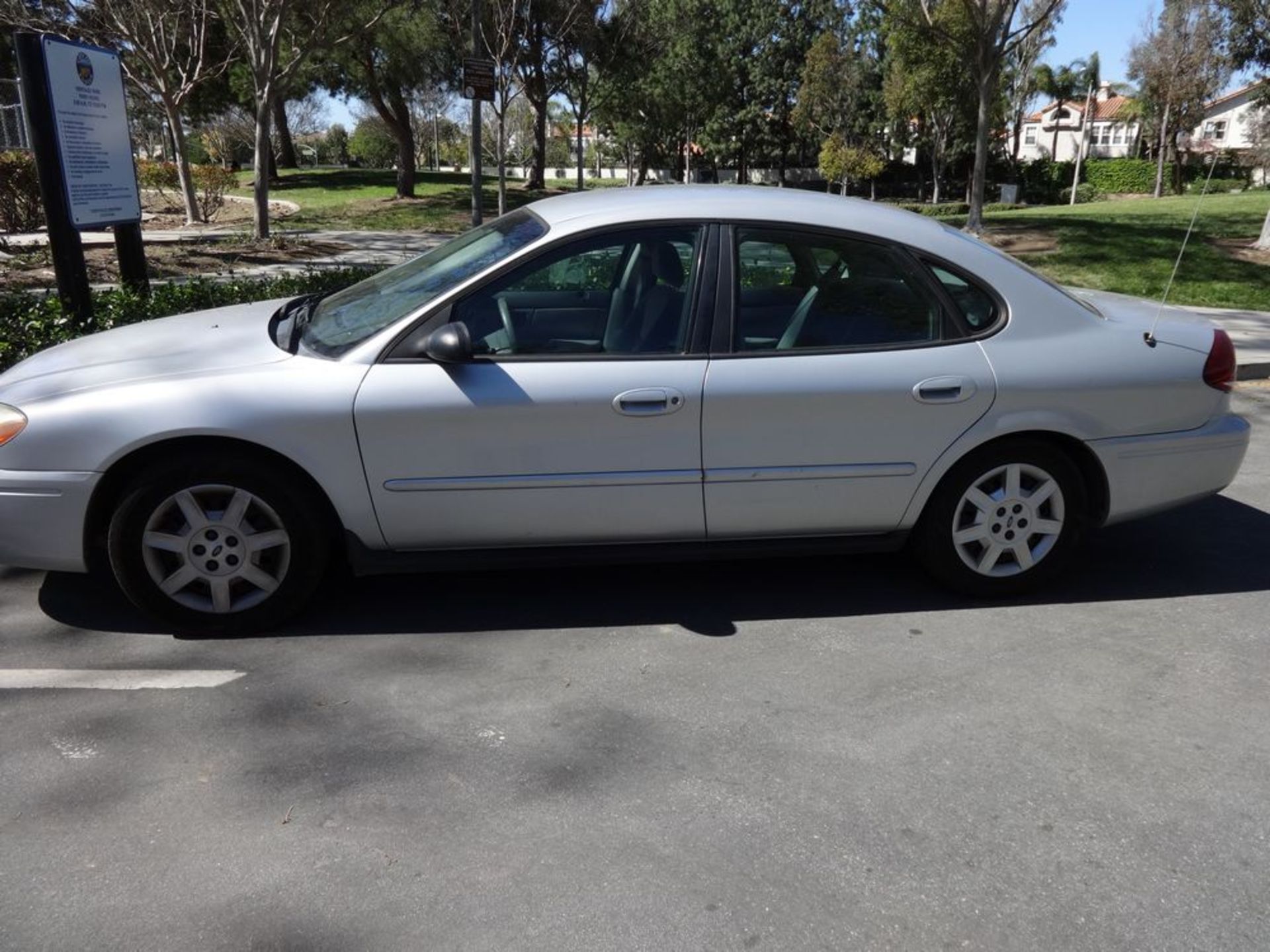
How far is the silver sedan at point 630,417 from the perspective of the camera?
3570mm

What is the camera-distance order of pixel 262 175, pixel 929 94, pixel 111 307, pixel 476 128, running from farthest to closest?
pixel 929 94, pixel 262 175, pixel 476 128, pixel 111 307

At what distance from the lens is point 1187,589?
4.39m

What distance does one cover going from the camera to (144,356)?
385 centimetres

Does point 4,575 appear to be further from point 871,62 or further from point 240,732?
point 871,62

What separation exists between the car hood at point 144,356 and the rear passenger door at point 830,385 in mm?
1716

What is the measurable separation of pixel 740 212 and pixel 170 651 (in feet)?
8.80

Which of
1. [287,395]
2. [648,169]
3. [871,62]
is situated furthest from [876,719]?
[648,169]

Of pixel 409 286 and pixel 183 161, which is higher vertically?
pixel 183 161

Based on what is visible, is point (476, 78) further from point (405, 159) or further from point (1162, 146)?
point (1162, 146)

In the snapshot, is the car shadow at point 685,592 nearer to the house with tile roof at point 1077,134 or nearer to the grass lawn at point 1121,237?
the grass lawn at point 1121,237

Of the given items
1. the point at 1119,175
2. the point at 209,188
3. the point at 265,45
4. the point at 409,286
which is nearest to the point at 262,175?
the point at 265,45

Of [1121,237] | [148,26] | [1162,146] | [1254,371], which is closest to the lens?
[1254,371]

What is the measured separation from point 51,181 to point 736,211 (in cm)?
477

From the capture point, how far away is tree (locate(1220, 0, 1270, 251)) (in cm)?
1558
